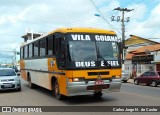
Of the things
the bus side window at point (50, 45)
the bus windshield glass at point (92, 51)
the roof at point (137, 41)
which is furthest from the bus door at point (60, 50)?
the roof at point (137, 41)

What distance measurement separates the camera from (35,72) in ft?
65.4

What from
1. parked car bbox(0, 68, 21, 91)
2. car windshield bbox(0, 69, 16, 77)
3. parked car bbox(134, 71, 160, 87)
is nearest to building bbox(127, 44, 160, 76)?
parked car bbox(134, 71, 160, 87)

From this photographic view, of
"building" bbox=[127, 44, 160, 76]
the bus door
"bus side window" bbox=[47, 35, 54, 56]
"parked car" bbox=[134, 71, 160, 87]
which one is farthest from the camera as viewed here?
"building" bbox=[127, 44, 160, 76]

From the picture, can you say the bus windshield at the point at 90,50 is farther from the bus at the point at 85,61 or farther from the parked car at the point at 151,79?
the parked car at the point at 151,79

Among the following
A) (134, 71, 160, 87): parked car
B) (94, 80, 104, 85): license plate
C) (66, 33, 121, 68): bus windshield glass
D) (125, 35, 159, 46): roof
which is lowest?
(134, 71, 160, 87): parked car

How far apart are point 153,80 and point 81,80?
61.1ft

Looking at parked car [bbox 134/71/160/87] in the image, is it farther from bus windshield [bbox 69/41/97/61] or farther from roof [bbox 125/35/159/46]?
roof [bbox 125/35/159/46]

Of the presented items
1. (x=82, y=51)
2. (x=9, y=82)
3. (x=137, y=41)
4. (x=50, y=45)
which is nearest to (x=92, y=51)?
(x=82, y=51)

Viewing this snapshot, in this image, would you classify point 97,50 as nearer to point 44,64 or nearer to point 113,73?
point 113,73

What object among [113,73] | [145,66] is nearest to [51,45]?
[113,73]

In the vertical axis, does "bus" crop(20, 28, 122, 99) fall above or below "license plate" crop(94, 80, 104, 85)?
above

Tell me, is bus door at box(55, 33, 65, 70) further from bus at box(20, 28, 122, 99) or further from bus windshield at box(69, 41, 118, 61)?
bus windshield at box(69, 41, 118, 61)

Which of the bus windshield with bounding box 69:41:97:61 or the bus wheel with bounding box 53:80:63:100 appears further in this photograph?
the bus wheel with bounding box 53:80:63:100

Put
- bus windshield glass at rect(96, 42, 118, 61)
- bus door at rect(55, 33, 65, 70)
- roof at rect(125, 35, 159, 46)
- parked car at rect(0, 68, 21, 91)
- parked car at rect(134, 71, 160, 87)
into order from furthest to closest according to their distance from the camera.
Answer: roof at rect(125, 35, 159, 46), parked car at rect(134, 71, 160, 87), parked car at rect(0, 68, 21, 91), bus windshield glass at rect(96, 42, 118, 61), bus door at rect(55, 33, 65, 70)
